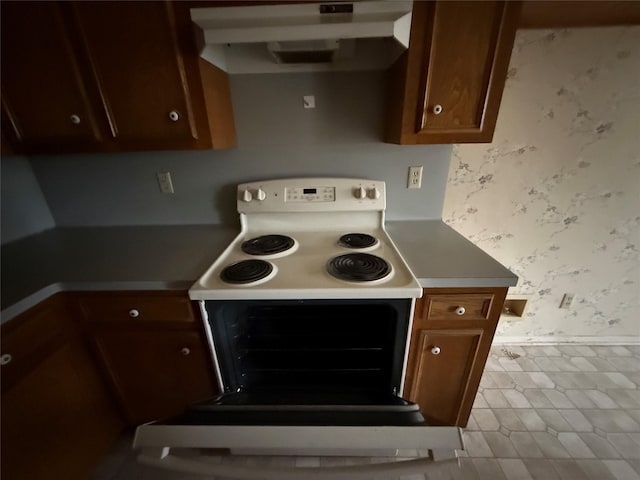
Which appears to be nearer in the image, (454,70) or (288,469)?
(288,469)

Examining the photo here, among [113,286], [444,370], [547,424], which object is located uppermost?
[113,286]

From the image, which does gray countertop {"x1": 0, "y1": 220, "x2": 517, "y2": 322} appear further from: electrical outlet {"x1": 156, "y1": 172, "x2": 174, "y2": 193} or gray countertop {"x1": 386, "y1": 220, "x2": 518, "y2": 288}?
electrical outlet {"x1": 156, "y1": 172, "x2": 174, "y2": 193}

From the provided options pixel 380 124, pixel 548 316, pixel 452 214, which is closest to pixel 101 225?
pixel 380 124

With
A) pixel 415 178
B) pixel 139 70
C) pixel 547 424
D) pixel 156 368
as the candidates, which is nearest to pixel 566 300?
pixel 547 424

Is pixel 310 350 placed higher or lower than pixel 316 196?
→ lower

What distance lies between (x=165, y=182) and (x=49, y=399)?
3.51 ft

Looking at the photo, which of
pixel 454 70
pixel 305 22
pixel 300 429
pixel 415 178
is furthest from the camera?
pixel 415 178

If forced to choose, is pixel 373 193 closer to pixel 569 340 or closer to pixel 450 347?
pixel 450 347

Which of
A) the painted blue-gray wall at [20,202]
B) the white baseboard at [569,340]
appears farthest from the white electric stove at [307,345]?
the white baseboard at [569,340]

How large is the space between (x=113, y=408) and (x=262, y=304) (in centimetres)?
110

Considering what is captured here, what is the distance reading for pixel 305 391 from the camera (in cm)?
104

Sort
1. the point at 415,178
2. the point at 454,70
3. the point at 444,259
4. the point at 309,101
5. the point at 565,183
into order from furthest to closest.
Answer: the point at 565,183 → the point at 415,178 → the point at 309,101 → the point at 444,259 → the point at 454,70

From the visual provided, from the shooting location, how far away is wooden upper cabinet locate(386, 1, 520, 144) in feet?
3.04

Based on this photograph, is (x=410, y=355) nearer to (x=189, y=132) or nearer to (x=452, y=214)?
(x=452, y=214)
